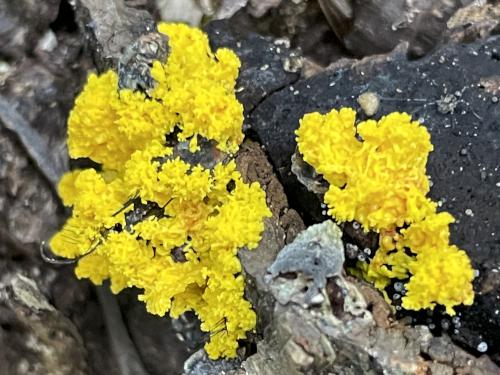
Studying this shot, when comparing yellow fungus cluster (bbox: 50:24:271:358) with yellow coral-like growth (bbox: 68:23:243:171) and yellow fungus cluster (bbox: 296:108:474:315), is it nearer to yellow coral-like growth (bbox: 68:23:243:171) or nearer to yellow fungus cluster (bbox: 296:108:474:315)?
yellow coral-like growth (bbox: 68:23:243:171)

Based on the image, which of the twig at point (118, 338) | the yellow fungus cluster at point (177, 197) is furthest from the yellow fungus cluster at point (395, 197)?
the twig at point (118, 338)

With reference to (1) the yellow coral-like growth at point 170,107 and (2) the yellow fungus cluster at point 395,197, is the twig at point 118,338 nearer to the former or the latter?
(1) the yellow coral-like growth at point 170,107

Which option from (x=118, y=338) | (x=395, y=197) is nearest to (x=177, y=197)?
(x=395, y=197)

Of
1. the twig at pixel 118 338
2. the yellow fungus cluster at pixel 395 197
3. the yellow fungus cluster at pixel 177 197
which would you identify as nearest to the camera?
the yellow fungus cluster at pixel 395 197

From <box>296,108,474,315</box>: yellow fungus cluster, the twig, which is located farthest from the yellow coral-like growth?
the twig

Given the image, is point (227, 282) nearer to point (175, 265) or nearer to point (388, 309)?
point (175, 265)

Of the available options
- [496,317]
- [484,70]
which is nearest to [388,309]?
[496,317]
